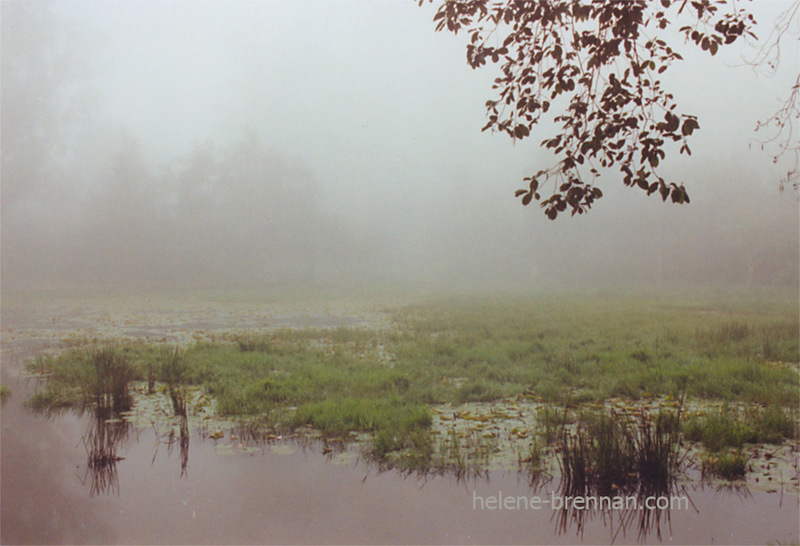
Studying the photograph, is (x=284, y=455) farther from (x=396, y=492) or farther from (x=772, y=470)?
(x=772, y=470)

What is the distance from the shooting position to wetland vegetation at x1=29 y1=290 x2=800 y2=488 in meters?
3.71

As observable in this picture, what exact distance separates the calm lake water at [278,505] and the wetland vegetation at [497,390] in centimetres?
25

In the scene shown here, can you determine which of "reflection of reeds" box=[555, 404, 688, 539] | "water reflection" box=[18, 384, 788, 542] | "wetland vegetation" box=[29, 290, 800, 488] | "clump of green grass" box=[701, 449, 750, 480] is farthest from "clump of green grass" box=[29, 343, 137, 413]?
"clump of green grass" box=[701, 449, 750, 480]

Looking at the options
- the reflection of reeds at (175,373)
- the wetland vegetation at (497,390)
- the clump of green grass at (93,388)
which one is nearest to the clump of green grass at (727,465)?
the wetland vegetation at (497,390)

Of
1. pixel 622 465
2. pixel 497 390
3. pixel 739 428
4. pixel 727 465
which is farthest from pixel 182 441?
pixel 739 428

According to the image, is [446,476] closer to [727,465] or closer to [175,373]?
[727,465]

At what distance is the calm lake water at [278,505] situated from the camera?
3027 mm

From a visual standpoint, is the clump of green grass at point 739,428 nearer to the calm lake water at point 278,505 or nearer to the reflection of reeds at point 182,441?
the calm lake water at point 278,505

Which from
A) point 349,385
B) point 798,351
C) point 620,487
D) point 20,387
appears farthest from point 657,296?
point 20,387

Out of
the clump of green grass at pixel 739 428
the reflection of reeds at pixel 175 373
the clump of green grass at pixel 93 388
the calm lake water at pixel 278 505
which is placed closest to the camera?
the calm lake water at pixel 278 505

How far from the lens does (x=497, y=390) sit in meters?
5.76

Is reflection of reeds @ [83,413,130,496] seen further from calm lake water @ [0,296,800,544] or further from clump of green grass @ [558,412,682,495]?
clump of green grass @ [558,412,682,495]

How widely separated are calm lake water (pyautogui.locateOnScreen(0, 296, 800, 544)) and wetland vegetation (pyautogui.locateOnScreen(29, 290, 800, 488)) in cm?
25

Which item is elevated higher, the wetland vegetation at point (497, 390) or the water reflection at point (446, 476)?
the wetland vegetation at point (497, 390)
